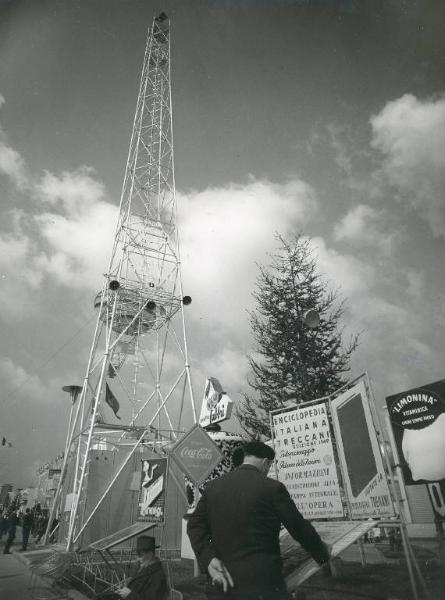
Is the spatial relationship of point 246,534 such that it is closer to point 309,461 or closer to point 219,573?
point 219,573

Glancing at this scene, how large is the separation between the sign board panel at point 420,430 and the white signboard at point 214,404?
16.1ft

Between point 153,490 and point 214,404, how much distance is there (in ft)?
9.05

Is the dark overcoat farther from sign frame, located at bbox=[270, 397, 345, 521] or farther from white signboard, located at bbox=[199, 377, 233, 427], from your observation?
white signboard, located at bbox=[199, 377, 233, 427]

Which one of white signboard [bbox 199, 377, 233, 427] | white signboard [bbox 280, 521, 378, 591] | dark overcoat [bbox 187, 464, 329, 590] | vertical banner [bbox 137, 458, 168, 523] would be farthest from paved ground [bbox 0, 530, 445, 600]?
dark overcoat [bbox 187, 464, 329, 590]

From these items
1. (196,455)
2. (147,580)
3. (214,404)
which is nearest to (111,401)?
(214,404)

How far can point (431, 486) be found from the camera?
13094 millimetres

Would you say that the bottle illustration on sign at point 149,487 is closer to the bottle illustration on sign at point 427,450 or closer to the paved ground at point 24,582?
the paved ground at point 24,582

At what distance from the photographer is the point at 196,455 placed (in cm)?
689

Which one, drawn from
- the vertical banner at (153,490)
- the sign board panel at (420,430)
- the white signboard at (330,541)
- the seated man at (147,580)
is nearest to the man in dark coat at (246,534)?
the white signboard at (330,541)

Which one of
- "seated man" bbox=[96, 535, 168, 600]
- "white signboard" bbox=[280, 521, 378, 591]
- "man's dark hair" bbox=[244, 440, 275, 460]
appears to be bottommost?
"seated man" bbox=[96, 535, 168, 600]

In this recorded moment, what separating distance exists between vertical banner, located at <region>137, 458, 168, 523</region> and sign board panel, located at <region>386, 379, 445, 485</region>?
21.5 feet

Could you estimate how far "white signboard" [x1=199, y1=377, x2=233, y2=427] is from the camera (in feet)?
31.2

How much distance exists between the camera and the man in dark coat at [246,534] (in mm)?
2156

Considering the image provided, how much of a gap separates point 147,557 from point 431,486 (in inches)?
495
